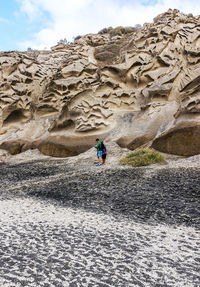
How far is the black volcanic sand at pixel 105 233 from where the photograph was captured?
338 cm

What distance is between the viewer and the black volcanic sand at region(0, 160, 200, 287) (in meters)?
3.38

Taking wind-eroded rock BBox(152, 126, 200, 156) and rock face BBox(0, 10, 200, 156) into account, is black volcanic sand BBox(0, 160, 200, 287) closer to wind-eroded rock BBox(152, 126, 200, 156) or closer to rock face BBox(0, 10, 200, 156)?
wind-eroded rock BBox(152, 126, 200, 156)

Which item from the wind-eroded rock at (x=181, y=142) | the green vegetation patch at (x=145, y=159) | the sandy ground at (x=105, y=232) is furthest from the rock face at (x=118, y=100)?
the sandy ground at (x=105, y=232)

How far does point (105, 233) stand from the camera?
16.3 ft

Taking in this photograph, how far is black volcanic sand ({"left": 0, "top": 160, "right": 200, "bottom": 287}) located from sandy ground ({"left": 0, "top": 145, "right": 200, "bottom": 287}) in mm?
13

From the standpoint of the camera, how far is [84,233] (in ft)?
16.4

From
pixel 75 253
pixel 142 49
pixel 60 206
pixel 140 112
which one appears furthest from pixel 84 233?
pixel 142 49

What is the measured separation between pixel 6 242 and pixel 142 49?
2428 cm

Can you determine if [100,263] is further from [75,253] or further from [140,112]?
[140,112]

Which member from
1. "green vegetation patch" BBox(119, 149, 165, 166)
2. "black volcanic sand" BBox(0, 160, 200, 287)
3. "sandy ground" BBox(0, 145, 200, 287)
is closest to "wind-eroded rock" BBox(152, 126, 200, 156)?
"green vegetation patch" BBox(119, 149, 165, 166)

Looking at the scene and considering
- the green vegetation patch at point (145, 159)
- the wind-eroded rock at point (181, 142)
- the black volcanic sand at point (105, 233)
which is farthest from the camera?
the wind-eroded rock at point (181, 142)

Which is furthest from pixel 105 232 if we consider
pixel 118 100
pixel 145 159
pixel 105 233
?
pixel 118 100

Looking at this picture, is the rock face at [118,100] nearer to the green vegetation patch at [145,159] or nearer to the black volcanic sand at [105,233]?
the green vegetation patch at [145,159]

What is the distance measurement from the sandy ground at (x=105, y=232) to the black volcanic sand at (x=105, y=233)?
1 cm
